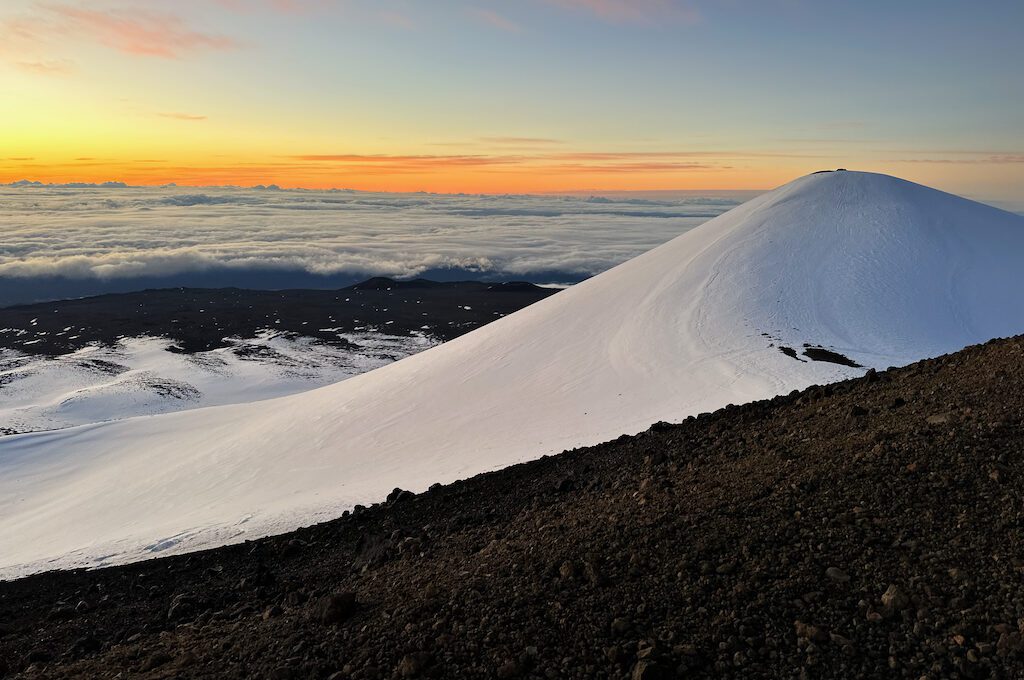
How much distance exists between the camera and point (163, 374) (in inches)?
2675

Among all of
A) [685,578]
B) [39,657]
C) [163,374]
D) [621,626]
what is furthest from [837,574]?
[163,374]

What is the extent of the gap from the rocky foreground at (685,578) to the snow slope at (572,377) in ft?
15.0

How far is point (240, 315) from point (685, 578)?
107736 millimetres

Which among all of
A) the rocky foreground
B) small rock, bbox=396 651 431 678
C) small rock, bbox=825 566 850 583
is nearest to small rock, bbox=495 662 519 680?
the rocky foreground

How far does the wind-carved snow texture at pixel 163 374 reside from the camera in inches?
2190

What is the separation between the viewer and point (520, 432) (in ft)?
49.4

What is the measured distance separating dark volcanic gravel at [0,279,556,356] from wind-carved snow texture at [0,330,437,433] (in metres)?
3.75

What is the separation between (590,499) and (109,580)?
6.59 metres

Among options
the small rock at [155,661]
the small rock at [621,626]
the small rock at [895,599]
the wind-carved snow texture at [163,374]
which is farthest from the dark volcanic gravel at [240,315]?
the small rock at [895,599]

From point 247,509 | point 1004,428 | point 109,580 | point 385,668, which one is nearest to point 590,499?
point 385,668

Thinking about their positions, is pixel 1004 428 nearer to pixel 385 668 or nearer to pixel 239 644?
pixel 385 668

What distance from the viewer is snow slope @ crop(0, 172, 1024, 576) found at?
14.5m

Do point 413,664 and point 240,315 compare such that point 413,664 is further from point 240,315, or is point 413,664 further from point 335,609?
point 240,315

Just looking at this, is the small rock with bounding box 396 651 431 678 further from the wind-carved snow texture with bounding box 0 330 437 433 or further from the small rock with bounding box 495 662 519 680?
the wind-carved snow texture with bounding box 0 330 437 433
